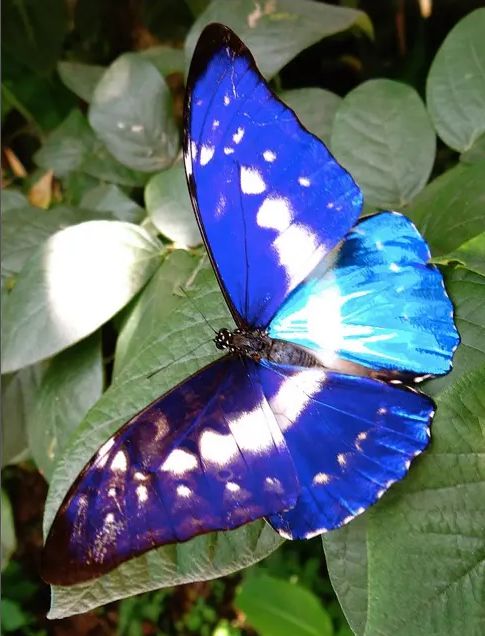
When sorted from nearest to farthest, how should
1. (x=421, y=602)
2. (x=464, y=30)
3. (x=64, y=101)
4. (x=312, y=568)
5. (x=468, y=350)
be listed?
1. (x=421, y=602)
2. (x=468, y=350)
3. (x=464, y=30)
4. (x=64, y=101)
5. (x=312, y=568)

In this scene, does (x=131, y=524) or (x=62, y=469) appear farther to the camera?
(x=62, y=469)

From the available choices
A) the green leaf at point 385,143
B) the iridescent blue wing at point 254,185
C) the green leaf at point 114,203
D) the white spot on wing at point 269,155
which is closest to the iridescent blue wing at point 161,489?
the iridescent blue wing at point 254,185

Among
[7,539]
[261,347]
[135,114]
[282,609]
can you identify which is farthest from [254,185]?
[282,609]

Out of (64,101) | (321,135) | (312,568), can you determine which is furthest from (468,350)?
(312,568)

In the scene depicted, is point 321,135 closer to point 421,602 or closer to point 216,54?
point 216,54

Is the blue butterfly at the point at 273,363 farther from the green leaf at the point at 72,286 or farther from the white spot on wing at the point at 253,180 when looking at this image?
the green leaf at the point at 72,286

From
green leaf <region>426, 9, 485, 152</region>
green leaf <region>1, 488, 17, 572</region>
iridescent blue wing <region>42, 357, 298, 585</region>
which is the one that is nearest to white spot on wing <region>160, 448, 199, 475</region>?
iridescent blue wing <region>42, 357, 298, 585</region>
